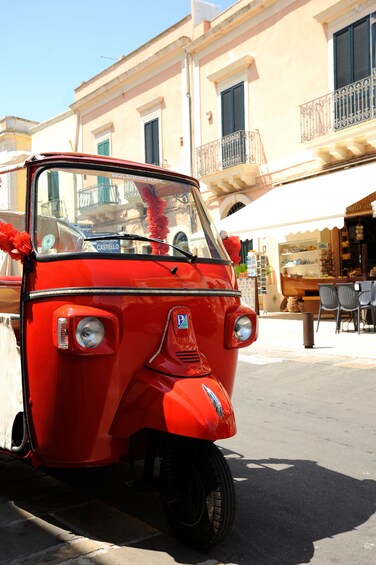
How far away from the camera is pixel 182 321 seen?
3.44 metres

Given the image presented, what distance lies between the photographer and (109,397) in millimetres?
3240

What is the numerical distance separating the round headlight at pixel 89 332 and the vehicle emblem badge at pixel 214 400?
1.94 feet

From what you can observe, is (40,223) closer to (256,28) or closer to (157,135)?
(256,28)

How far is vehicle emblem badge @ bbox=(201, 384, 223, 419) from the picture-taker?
10.1 ft

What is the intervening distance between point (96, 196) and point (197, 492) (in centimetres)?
188

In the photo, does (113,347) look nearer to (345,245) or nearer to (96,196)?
(96,196)

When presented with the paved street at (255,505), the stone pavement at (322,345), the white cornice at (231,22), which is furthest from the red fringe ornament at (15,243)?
the white cornice at (231,22)

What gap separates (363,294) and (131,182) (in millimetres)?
10079

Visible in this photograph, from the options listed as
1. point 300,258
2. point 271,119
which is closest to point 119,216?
point 300,258

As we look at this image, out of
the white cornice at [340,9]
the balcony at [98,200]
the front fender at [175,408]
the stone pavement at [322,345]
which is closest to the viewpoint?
the front fender at [175,408]

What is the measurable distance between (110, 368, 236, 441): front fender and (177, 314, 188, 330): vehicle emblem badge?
30cm

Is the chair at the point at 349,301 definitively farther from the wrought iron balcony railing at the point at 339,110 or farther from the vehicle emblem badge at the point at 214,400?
the vehicle emblem badge at the point at 214,400

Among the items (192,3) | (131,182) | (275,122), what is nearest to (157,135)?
(192,3)

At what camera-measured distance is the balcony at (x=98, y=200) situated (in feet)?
12.3
